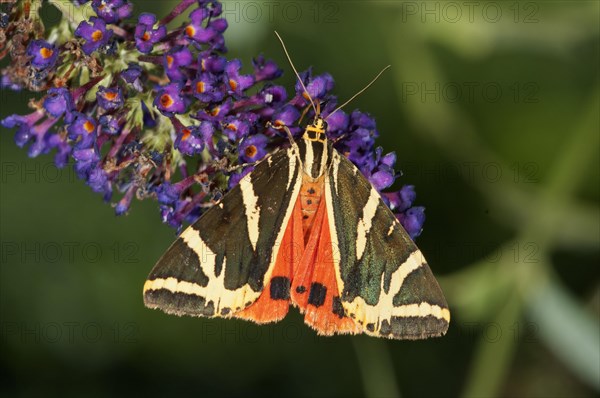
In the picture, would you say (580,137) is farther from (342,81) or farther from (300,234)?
(300,234)

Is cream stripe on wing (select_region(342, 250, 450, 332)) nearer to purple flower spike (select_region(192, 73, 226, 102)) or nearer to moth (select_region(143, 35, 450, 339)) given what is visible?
moth (select_region(143, 35, 450, 339))

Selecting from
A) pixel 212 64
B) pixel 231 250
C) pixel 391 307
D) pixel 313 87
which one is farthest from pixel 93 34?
pixel 391 307

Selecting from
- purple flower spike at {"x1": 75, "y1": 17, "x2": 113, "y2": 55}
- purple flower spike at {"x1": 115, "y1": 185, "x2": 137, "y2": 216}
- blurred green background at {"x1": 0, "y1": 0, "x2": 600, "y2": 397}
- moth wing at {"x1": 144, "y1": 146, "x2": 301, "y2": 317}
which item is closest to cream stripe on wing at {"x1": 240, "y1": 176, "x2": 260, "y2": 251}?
moth wing at {"x1": 144, "y1": 146, "x2": 301, "y2": 317}

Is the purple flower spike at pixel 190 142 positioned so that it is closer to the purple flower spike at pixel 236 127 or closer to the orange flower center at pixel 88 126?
the purple flower spike at pixel 236 127

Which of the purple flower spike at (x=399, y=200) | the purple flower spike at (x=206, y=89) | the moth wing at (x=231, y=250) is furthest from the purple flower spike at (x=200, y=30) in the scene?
the purple flower spike at (x=399, y=200)

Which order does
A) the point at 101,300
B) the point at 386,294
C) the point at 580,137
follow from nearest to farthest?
1. the point at 386,294
2. the point at 580,137
3. the point at 101,300

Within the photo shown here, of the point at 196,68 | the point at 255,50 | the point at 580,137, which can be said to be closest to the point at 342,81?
the point at 255,50
